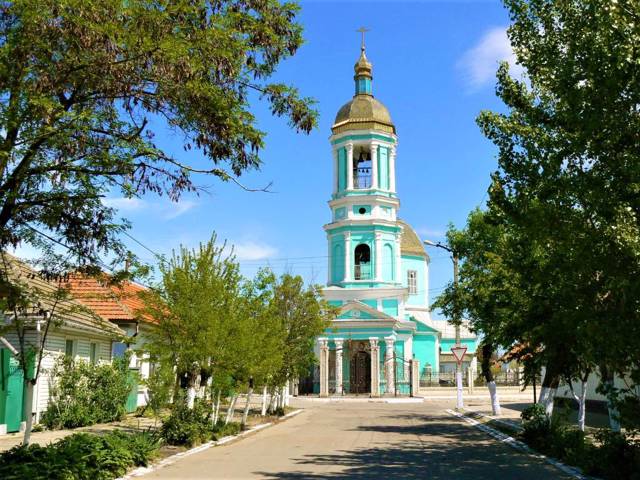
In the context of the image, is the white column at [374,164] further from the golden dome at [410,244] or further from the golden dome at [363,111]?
the golden dome at [410,244]

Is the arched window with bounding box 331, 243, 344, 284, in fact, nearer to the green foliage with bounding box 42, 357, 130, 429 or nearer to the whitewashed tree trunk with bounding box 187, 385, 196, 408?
the green foliage with bounding box 42, 357, 130, 429

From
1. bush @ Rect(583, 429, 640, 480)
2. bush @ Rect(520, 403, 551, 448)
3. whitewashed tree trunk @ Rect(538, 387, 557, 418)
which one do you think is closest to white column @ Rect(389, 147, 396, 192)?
whitewashed tree trunk @ Rect(538, 387, 557, 418)

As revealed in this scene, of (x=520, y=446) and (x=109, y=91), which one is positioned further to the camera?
(x=520, y=446)

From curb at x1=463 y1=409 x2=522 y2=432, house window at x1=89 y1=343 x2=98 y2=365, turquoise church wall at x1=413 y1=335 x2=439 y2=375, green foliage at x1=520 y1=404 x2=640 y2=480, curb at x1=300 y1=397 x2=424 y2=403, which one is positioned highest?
turquoise church wall at x1=413 y1=335 x2=439 y2=375

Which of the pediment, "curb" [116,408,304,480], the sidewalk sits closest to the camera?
"curb" [116,408,304,480]

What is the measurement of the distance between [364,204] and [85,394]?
112 feet

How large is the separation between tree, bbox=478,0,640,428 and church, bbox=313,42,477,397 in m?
37.2

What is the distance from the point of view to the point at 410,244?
6925cm

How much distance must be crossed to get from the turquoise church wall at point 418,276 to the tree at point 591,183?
177 ft

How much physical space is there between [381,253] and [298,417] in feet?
80.2

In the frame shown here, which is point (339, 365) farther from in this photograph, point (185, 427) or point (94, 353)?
point (185, 427)

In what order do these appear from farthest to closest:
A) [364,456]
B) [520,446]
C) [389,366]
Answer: [389,366], [520,446], [364,456]

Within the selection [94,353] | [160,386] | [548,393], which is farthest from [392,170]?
[160,386]

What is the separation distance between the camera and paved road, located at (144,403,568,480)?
1311 centimetres
